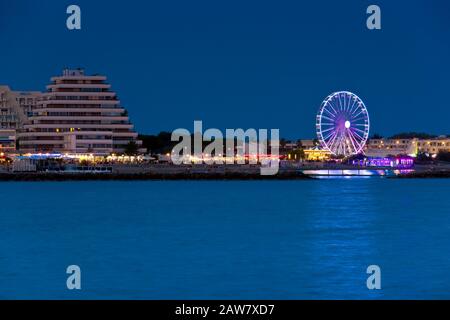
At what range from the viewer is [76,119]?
135 m

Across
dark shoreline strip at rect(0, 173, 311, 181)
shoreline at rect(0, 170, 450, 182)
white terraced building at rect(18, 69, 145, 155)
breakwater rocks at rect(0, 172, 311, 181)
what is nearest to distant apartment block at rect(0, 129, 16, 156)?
white terraced building at rect(18, 69, 145, 155)

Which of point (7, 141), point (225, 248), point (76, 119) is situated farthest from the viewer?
point (7, 141)

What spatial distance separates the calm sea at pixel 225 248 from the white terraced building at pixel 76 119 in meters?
63.3

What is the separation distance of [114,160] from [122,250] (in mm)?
99236

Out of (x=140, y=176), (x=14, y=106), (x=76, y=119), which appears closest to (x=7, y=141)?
(x=14, y=106)

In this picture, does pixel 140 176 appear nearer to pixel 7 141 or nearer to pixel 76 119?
pixel 76 119

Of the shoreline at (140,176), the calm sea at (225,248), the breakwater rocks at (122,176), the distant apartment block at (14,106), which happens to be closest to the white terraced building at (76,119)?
the shoreline at (140,176)

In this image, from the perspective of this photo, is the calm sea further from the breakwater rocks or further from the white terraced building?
the white terraced building

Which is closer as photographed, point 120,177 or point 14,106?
point 120,177

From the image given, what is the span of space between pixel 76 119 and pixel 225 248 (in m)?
99.4

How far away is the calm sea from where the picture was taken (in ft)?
93.6

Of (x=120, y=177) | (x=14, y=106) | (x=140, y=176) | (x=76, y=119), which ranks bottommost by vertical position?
(x=120, y=177)
